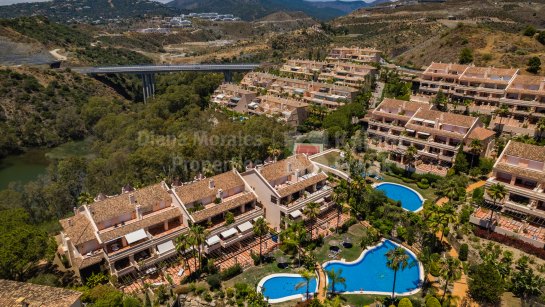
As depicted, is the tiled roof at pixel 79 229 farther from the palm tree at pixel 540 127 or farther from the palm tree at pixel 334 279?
the palm tree at pixel 540 127

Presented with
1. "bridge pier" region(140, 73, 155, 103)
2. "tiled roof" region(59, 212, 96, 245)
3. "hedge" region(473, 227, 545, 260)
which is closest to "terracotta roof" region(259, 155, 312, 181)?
"tiled roof" region(59, 212, 96, 245)

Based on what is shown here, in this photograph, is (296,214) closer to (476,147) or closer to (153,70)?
(476,147)

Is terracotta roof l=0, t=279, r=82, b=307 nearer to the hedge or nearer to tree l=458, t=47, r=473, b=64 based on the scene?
the hedge

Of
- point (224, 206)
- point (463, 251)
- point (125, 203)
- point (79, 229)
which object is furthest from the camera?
point (224, 206)

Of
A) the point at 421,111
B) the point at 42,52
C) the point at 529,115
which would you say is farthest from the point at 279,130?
the point at 42,52

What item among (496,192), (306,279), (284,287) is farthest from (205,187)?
(496,192)
